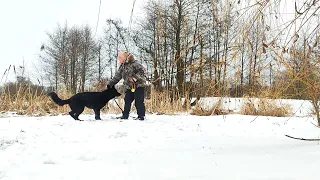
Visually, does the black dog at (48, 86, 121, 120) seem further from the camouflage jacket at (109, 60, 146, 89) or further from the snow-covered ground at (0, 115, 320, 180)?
the snow-covered ground at (0, 115, 320, 180)

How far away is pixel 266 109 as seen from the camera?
334 inches

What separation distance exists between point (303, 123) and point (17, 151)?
518cm

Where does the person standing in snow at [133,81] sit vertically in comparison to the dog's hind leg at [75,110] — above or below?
above

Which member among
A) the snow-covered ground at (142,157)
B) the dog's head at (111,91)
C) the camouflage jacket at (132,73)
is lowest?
the snow-covered ground at (142,157)

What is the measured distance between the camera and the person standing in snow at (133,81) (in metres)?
6.79

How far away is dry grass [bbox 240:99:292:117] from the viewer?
329 inches

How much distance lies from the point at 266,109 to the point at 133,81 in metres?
3.78

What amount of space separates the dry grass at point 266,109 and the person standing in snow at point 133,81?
118 inches

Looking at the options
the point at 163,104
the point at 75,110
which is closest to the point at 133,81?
the point at 75,110

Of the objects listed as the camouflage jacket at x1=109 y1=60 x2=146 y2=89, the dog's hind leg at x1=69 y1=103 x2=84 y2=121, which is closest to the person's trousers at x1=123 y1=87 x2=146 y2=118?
the camouflage jacket at x1=109 y1=60 x2=146 y2=89

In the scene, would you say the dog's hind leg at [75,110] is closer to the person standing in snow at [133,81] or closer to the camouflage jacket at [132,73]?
the person standing in snow at [133,81]

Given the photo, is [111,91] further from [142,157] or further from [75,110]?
[142,157]

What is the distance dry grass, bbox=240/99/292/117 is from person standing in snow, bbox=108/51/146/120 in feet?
9.81

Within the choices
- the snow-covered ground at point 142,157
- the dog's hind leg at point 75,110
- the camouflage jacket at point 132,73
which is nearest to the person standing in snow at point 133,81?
the camouflage jacket at point 132,73
